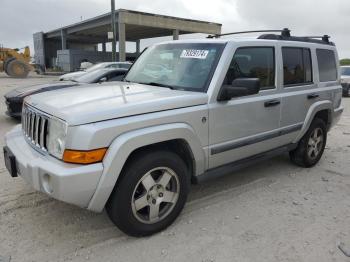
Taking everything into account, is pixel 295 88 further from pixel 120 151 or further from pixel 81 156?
pixel 81 156

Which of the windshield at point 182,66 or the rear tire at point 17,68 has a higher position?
the windshield at point 182,66

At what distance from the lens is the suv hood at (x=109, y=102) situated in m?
2.72

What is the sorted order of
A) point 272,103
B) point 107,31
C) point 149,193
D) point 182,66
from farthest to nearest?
point 107,31
point 272,103
point 182,66
point 149,193

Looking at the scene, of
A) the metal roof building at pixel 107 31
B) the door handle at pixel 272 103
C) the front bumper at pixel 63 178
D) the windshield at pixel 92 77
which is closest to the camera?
the front bumper at pixel 63 178

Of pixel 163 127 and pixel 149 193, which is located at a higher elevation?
pixel 163 127

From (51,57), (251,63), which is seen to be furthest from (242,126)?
(51,57)

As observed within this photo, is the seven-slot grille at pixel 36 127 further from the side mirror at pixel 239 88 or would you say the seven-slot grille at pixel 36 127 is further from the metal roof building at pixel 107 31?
the metal roof building at pixel 107 31

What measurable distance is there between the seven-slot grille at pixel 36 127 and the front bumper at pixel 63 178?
169mm

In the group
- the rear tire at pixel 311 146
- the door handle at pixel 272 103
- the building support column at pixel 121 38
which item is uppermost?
the building support column at pixel 121 38

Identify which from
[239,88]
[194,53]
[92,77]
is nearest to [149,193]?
[239,88]

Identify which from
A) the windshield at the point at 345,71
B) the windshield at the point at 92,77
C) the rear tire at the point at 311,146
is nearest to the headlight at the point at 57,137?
the rear tire at the point at 311,146

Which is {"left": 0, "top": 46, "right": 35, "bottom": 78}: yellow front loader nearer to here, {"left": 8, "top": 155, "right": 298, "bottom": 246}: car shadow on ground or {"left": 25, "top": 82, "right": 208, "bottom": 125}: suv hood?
{"left": 8, "top": 155, "right": 298, "bottom": 246}: car shadow on ground

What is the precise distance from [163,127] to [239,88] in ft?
2.86

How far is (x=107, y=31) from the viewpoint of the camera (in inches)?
1393
